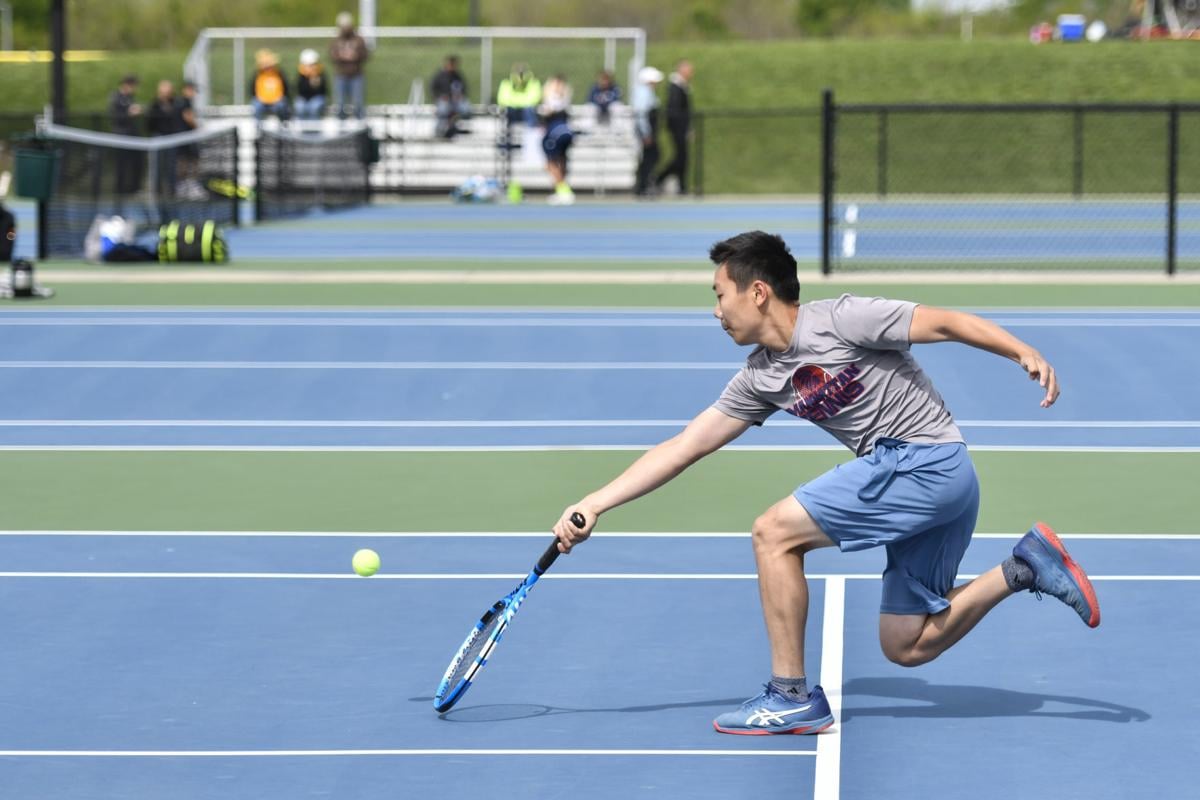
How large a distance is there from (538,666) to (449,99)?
35.1 metres

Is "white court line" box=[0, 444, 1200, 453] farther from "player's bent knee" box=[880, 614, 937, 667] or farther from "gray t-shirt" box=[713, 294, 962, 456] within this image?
"gray t-shirt" box=[713, 294, 962, 456]

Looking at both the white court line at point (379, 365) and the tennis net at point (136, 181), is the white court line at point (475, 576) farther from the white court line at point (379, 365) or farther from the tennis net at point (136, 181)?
the tennis net at point (136, 181)

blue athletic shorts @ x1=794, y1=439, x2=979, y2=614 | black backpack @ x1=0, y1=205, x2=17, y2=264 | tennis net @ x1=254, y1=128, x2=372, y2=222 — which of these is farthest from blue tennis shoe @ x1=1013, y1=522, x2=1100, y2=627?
tennis net @ x1=254, y1=128, x2=372, y2=222

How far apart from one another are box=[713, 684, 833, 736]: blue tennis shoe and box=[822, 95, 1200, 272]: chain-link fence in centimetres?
1518

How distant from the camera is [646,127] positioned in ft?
128

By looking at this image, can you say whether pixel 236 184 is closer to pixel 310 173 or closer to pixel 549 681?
pixel 310 173

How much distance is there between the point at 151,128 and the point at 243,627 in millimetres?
29791

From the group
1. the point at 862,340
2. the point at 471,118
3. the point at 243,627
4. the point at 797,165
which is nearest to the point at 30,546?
the point at 243,627

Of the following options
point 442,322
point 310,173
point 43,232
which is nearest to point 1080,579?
point 442,322

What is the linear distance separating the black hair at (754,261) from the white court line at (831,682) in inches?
53.3

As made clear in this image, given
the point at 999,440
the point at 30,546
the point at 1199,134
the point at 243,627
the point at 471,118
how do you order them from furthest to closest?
the point at 1199,134, the point at 471,118, the point at 999,440, the point at 30,546, the point at 243,627

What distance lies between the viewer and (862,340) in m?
6.59

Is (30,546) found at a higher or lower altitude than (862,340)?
lower

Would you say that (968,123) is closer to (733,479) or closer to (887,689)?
(733,479)
